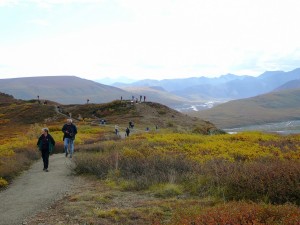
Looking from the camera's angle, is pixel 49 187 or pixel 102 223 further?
pixel 49 187

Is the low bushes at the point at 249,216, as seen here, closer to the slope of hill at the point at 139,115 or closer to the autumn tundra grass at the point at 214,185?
the autumn tundra grass at the point at 214,185

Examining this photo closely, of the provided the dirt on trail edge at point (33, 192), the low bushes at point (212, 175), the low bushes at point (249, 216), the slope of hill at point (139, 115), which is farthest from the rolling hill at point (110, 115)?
the low bushes at point (249, 216)

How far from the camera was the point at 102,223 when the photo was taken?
7.91 metres

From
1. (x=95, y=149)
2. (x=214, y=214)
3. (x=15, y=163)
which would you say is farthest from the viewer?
(x=95, y=149)

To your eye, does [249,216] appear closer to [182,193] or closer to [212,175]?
[182,193]

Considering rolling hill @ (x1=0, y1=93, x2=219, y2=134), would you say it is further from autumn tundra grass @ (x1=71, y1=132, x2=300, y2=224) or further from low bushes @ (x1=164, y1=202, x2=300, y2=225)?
low bushes @ (x1=164, y1=202, x2=300, y2=225)

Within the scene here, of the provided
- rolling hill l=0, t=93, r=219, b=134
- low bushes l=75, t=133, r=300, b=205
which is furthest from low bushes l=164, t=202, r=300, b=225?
rolling hill l=0, t=93, r=219, b=134

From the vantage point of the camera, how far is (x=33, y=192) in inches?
472

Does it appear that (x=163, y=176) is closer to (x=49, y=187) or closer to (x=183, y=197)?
(x=183, y=197)

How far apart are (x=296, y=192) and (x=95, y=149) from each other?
48.0 ft

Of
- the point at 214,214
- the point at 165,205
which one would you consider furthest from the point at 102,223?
the point at 214,214

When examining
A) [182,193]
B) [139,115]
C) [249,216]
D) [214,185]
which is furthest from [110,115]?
[249,216]

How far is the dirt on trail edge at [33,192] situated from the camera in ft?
31.1

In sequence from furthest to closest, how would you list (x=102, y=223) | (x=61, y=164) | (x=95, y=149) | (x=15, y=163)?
(x=95, y=149), (x=61, y=164), (x=15, y=163), (x=102, y=223)
